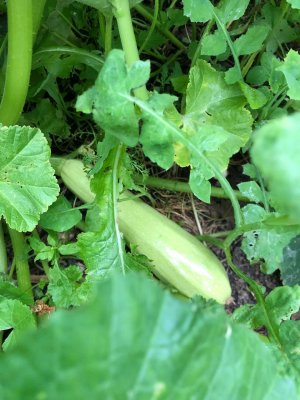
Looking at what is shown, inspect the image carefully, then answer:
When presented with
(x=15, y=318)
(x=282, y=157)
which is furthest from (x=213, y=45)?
(x=282, y=157)

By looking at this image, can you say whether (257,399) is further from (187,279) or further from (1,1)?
(1,1)

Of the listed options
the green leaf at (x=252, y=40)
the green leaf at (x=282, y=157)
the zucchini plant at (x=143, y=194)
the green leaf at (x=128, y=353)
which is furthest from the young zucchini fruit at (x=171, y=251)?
the green leaf at (x=282, y=157)

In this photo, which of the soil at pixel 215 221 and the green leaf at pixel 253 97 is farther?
the soil at pixel 215 221

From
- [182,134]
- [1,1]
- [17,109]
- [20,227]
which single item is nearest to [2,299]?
[20,227]

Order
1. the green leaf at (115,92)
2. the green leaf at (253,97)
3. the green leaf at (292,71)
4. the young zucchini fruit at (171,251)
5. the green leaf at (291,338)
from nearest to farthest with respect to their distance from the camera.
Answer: the green leaf at (115,92), the green leaf at (291,338), the green leaf at (292,71), the green leaf at (253,97), the young zucchini fruit at (171,251)

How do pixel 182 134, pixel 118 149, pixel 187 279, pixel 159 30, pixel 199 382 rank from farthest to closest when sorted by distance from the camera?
pixel 159 30 → pixel 187 279 → pixel 118 149 → pixel 182 134 → pixel 199 382

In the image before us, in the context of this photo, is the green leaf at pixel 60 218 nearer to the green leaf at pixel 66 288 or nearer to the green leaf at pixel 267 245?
the green leaf at pixel 66 288
